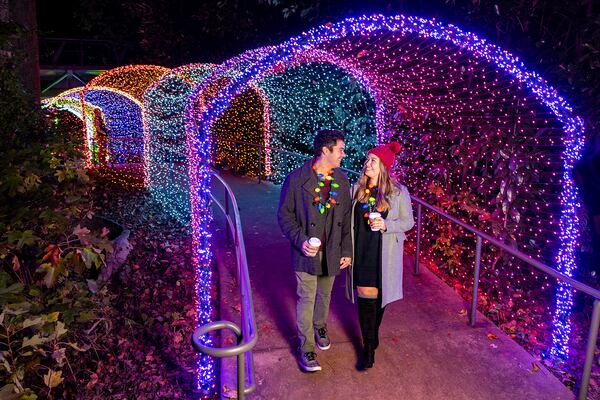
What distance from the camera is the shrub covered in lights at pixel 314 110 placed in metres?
8.41

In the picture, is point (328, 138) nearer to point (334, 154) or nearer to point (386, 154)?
point (334, 154)

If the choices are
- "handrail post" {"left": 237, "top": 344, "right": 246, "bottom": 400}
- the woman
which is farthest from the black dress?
"handrail post" {"left": 237, "top": 344, "right": 246, "bottom": 400}

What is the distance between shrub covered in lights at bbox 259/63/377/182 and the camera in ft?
27.6

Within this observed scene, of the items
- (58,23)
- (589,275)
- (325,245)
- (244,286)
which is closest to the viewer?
(244,286)

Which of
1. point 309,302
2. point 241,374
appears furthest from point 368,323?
point 241,374

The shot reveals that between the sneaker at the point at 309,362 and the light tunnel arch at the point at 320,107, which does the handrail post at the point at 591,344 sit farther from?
the light tunnel arch at the point at 320,107

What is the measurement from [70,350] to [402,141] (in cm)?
465

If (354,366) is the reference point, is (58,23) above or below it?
above

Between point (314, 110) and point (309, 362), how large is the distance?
775 centimetres

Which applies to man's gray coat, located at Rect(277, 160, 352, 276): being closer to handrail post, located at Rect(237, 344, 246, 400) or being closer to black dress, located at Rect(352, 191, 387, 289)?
black dress, located at Rect(352, 191, 387, 289)

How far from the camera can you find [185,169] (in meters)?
10.7

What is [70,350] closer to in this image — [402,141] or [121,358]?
[121,358]

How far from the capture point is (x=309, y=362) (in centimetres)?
320

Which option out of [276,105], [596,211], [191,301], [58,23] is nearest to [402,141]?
[191,301]
